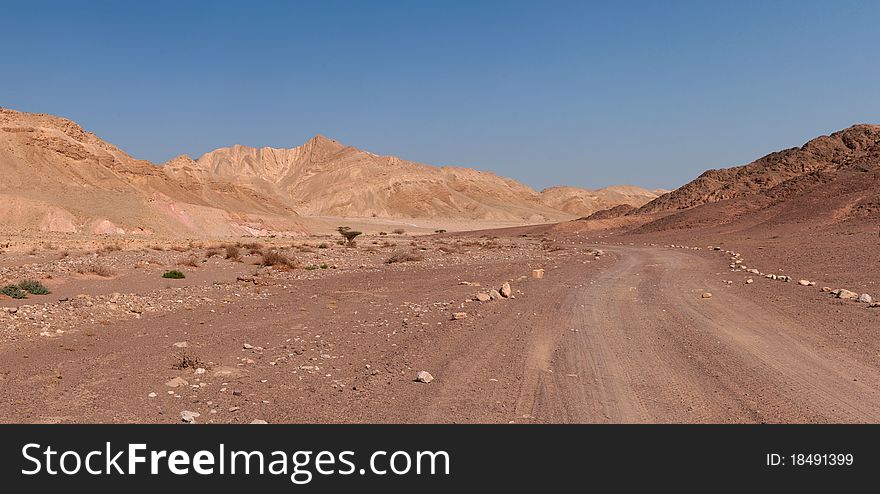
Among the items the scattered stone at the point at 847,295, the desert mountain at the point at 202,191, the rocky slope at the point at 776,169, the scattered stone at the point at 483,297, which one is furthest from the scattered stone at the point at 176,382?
the rocky slope at the point at 776,169

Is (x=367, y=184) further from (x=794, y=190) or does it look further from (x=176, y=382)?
(x=176, y=382)

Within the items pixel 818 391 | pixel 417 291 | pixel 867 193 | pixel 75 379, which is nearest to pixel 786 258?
pixel 417 291

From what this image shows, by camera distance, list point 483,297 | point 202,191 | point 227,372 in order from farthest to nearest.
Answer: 1. point 202,191
2. point 483,297
3. point 227,372

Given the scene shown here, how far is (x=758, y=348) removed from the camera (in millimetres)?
9586

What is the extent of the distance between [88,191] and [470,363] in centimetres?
6470

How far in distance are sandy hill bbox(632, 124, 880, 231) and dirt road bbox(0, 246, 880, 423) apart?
133 feet

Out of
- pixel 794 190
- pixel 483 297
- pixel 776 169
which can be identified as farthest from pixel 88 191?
pixel 776 169

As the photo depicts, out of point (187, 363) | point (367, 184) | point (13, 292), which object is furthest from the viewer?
point (367, 184)

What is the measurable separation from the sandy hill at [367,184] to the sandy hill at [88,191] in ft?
152

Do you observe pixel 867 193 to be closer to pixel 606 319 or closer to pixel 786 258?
pixel 786 258

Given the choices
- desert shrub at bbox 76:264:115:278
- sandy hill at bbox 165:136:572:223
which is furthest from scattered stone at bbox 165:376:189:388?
sandy hill at bbox 165:136:572:223

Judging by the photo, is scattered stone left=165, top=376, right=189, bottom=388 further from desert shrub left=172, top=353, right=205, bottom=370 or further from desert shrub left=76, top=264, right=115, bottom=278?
desert shrub left=76, top=264, right=115, bottom=278

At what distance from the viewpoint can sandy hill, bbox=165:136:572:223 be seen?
14712 centimetres

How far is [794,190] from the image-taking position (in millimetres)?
61406
